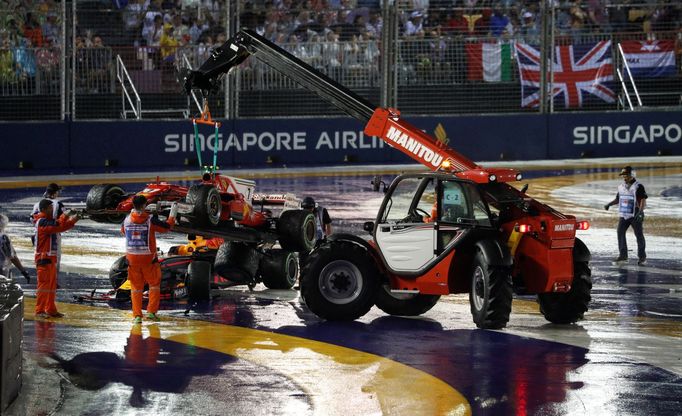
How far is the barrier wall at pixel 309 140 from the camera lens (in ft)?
99.7

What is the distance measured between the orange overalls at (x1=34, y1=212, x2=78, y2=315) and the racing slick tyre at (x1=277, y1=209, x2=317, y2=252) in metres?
2.81

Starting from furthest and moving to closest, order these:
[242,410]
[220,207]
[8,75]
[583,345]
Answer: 1. [8,75]
2. [220,207]
3. [583,345]
4. [242,410]

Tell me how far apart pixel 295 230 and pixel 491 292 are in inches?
146

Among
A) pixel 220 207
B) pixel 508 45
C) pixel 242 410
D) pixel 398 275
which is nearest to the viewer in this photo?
pixel 242 410

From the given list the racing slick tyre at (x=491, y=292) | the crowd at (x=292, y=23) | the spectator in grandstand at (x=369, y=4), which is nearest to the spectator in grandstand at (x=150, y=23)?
the crowd at (x=292, y=23)

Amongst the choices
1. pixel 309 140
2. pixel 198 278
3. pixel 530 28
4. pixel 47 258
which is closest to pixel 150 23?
pixel 309 140

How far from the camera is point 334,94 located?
15.6m

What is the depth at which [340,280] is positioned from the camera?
1420 centimetres

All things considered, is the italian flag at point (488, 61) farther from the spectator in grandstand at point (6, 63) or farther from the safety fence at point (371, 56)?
the spectator in grandstand at point (6, 63)

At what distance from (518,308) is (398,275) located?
2.02 meters

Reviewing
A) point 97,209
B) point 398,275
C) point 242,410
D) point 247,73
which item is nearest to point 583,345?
point 398,275

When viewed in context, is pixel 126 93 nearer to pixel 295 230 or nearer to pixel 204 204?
pixel 295 230

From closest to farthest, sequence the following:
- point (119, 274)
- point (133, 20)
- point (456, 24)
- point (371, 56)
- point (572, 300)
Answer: point (572, 300) < point (119, 274) < point (133, 20) < point (371, 56) < point (456, 24)

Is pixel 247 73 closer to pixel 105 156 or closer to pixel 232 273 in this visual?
pixel 105 156
